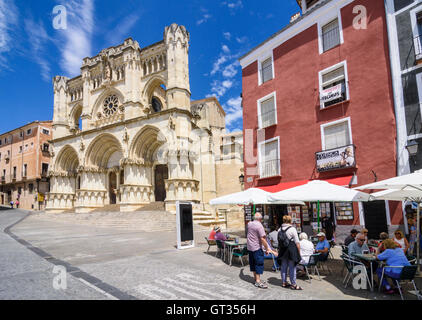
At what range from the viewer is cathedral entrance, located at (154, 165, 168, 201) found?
81.4 ft

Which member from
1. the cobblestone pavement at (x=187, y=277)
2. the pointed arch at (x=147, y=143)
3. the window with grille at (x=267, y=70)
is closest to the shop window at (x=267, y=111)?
the window with grille at (x=267, y=70)

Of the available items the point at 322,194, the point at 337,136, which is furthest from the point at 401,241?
the point at 337,136

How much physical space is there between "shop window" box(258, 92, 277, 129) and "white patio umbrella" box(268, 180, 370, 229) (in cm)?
685

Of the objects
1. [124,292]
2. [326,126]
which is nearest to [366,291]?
[124,292]

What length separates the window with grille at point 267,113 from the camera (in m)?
14.0

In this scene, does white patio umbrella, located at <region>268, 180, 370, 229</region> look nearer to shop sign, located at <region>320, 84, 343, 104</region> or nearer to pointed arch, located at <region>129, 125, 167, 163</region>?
shop sign, located at <region>320, 84, 343, 104</region>

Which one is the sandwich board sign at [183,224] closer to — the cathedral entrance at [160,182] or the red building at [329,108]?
the red building at [329,108]

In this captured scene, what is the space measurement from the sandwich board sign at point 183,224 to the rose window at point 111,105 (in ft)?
65.3

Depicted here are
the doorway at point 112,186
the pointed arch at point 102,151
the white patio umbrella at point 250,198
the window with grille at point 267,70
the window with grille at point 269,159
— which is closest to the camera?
the white patio umbrella at point 250,198

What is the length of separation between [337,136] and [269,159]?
11.9 ft

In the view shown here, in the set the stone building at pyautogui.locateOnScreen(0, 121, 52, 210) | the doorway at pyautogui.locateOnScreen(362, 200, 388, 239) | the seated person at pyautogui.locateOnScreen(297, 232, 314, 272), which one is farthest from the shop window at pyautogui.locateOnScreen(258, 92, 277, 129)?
the stone building at pyautogui.locateOnScreen(0, 121, 52, 210)

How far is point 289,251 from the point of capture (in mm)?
5051

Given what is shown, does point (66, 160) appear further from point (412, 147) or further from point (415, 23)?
point (415, 23)

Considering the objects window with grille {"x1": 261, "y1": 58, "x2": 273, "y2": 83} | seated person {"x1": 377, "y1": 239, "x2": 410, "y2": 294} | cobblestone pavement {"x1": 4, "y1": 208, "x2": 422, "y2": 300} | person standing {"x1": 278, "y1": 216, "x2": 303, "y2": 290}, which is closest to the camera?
seated person {"x1": 377, "y1": 239, "x2": 410, "y2": 294}
